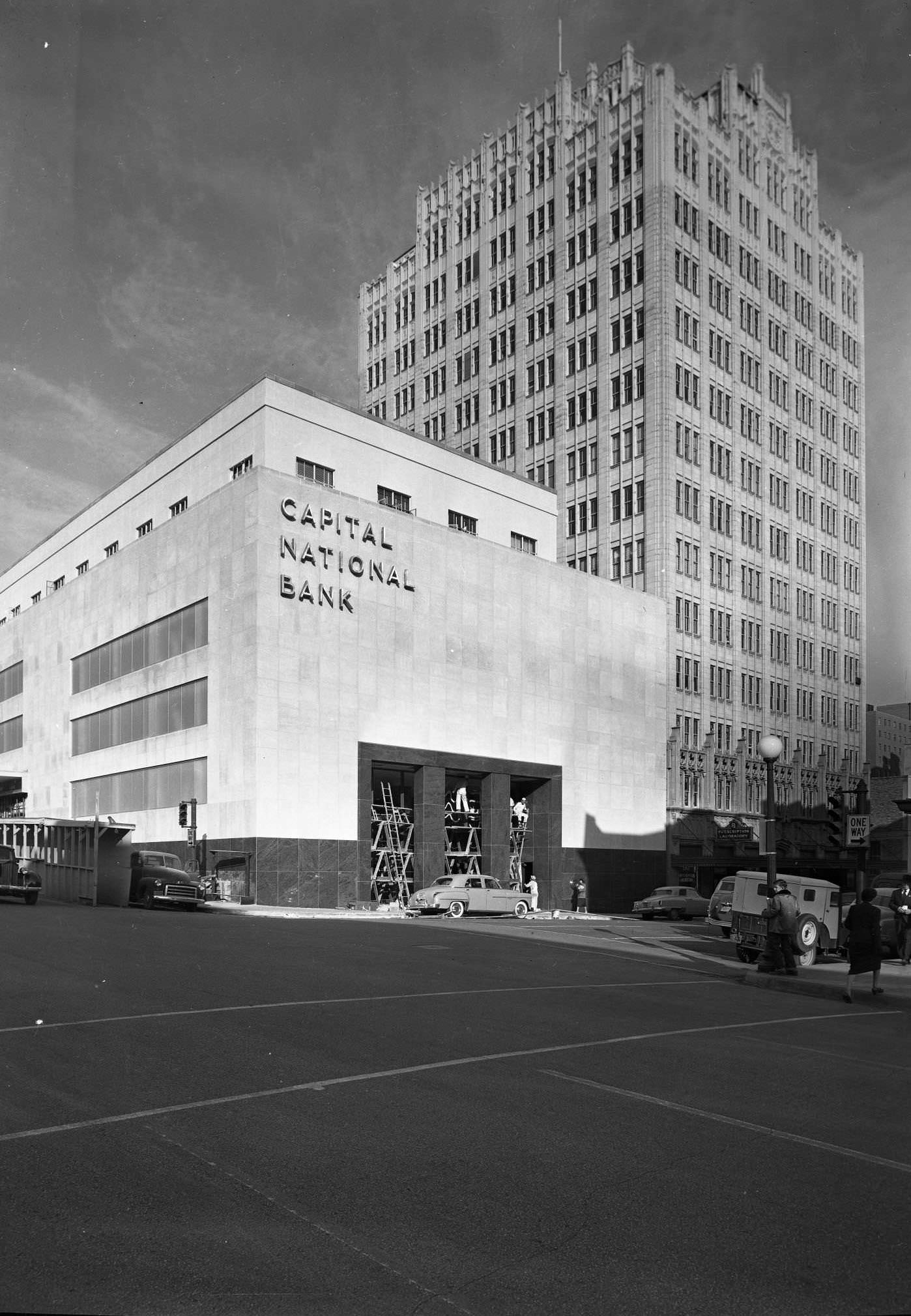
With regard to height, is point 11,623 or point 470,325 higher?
point 470,325

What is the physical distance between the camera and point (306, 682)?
4791 cm

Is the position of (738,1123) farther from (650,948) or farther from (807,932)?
(650,948)

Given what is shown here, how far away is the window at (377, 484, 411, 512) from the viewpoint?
182 feet

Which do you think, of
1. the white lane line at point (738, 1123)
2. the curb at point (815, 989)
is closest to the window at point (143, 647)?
the curb at point (815, 989)

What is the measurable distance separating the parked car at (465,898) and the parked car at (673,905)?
7.44m

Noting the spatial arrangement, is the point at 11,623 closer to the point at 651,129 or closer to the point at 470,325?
the point at 470,325

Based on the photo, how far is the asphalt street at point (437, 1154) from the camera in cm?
550

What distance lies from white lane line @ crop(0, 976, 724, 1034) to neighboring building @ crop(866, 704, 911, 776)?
75279 mm

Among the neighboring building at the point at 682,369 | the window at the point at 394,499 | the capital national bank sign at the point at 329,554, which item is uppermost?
the neighboring building at the point at 682,369

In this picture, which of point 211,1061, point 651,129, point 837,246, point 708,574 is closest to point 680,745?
point 708,574

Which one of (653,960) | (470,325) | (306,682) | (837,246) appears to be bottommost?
(653,960)

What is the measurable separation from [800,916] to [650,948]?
18.1 feet

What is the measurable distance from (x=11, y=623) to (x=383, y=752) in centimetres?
3224

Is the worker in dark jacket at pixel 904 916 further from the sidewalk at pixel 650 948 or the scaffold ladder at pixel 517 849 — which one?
the scaffold ladder at pixel 517 849
